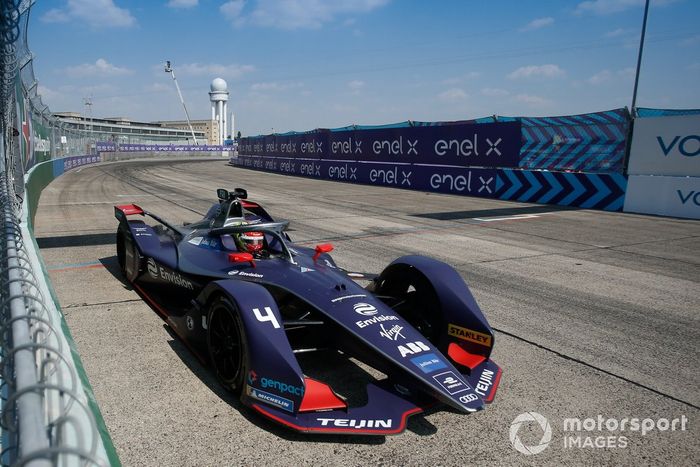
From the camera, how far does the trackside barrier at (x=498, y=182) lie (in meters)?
15.9

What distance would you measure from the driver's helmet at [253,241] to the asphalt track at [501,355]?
1130 millimetres

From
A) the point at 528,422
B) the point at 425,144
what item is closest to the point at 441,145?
the point at 425,144

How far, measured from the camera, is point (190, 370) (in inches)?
160

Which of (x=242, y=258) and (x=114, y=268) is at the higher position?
(x=242, y=258)

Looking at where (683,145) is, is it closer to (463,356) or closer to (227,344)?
(463,356)

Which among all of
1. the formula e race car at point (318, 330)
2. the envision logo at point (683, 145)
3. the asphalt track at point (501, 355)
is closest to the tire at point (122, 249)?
the asphalt track at point (501, 355)

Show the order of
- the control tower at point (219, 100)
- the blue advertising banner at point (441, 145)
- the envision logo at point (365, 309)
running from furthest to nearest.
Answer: the control tower at point (219, 100) < the blue advertising banner at point (441, 145) < the envision logo at point (365, 309)

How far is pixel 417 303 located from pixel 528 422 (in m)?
1.39

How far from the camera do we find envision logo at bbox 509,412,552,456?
3133 millimetres

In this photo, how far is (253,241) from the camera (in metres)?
5.05

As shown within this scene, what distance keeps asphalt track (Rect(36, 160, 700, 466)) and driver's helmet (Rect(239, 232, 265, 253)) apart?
3.71ft

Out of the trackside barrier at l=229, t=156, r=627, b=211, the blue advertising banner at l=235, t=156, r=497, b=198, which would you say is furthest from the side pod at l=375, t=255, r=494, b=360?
the blue advertising banner at l=235, t=156, r=497, b=198

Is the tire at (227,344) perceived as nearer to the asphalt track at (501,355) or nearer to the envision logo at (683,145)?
the asphalt track at (501,355)

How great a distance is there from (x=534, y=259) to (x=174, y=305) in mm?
5944
